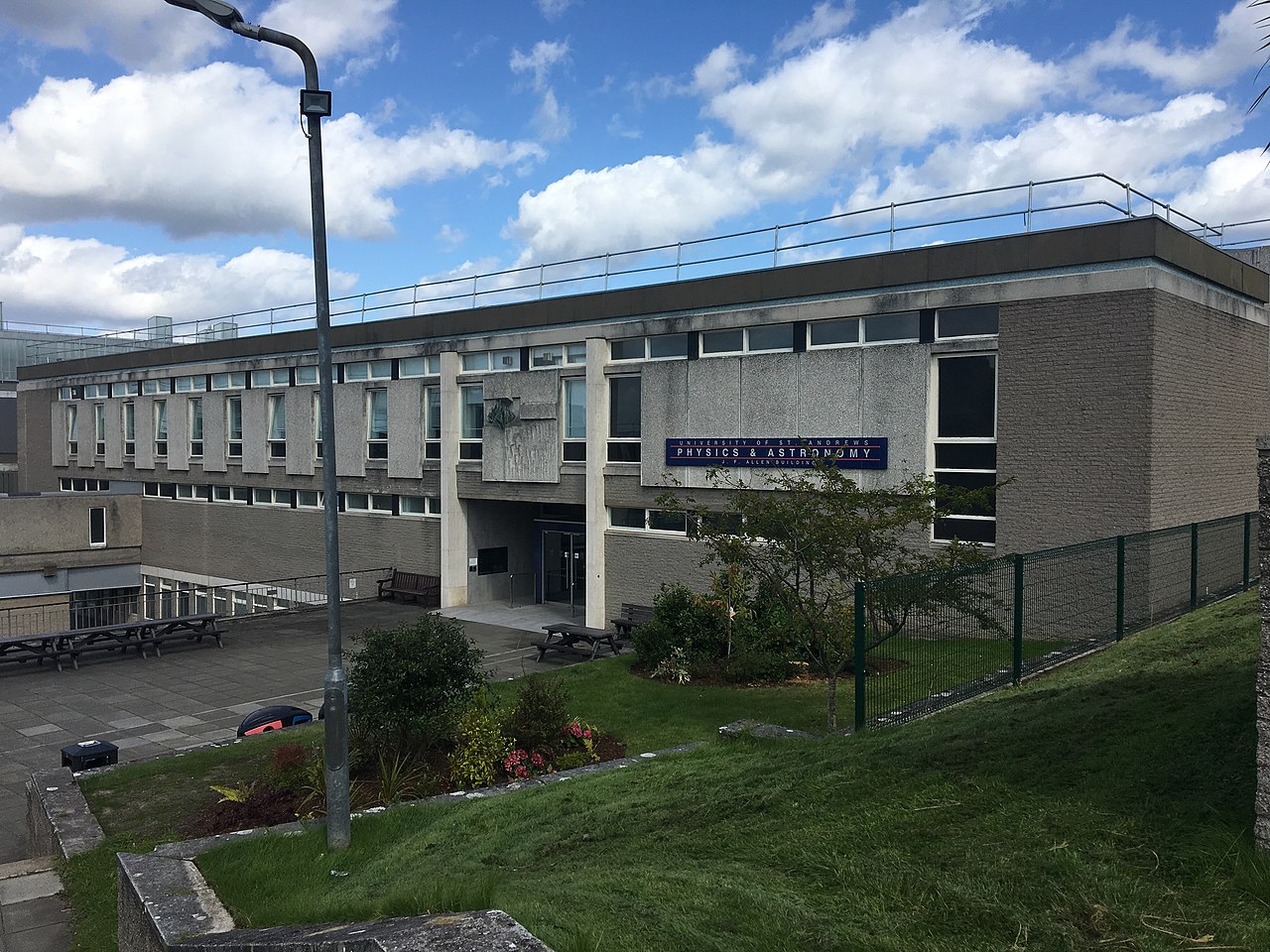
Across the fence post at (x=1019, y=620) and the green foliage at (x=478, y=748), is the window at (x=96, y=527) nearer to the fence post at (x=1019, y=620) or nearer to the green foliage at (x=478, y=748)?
the green foliage at (x=478, y=748)

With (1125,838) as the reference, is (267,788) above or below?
below

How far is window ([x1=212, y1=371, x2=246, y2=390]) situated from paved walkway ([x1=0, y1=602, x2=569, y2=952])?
505 inches

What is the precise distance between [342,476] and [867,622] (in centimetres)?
2354

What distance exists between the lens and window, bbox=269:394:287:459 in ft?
114

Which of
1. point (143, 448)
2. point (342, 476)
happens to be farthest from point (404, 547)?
point (143, 448)

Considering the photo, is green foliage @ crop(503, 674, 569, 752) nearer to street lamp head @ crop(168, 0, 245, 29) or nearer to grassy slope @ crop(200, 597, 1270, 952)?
grassy slope @ crop(200, 597, 1270, 952)

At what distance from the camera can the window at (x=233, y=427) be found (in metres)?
36.8

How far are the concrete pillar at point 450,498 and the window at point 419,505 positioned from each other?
94 centimetres

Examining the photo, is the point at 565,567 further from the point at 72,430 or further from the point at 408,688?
the point at 72,430

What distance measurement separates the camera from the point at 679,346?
24000mm

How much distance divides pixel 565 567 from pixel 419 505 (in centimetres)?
498

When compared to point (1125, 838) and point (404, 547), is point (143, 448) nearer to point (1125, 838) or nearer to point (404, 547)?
point (404, 547)

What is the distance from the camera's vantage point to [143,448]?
41594 mm

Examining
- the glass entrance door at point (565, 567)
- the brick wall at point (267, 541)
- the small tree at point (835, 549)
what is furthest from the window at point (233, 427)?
the small tree at point (835, 549)
